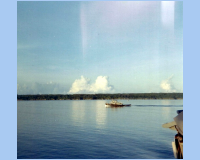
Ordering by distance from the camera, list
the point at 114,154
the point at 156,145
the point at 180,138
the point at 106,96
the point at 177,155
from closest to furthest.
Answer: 1. the point at 180,138
2. the point at 177,155
3. the point at 114,154
4. the point at 156,145
5. the point at 106,96

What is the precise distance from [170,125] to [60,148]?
5007mm

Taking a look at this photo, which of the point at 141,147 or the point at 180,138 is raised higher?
the point at 180,138

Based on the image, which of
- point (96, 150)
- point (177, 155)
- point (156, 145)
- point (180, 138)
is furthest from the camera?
point (156, 145)

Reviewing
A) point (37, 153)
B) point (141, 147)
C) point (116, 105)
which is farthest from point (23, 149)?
point (116, 105)

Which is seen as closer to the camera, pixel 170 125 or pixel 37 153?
pixel 170 125

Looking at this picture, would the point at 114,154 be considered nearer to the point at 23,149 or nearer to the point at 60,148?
the point at 60,148

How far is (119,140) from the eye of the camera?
35.8ft

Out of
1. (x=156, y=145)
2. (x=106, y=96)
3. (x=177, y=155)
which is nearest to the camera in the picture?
(x=177, y=155)

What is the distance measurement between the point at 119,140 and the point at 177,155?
369 cm

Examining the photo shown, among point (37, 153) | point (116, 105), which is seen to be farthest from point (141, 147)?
point (116, 105)

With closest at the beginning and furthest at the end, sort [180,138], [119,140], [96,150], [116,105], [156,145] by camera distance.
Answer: [180,138], [96,150], [156,145], [119,140], [116,105]

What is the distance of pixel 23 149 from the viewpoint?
371 inches

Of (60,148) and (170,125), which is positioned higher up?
(170,125)

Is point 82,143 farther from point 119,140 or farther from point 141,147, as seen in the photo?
point 141,147
